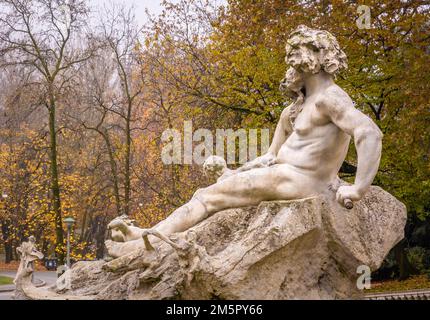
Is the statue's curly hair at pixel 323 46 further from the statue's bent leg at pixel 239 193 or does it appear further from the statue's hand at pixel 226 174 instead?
the statue's hand at pixel 226 174

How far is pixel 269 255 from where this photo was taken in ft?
16.6

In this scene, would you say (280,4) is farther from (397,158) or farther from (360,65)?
(397,158)

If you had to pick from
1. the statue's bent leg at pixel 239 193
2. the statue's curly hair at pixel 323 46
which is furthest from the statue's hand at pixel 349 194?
the statue's curly hair at pixel 323 46

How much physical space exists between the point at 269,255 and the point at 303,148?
107cm

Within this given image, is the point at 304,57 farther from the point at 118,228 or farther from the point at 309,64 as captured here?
the point at 118,228

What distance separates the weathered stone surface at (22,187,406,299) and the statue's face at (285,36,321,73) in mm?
1156

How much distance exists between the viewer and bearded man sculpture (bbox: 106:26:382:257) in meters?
5.48

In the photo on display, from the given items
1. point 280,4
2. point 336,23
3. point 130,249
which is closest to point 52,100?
point 280,4

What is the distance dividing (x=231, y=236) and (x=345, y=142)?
4.14 feet

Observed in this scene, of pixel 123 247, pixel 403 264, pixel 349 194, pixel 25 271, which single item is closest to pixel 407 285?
pixel 403 264

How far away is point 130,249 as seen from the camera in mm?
5801

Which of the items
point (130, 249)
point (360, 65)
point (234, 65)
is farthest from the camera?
point (234, 65)

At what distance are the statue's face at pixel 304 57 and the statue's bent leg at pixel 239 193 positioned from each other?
899 mm
